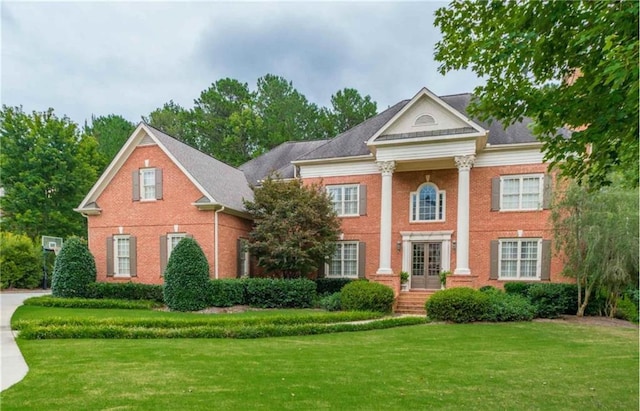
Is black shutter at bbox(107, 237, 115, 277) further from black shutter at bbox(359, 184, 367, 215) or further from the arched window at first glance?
the arched window

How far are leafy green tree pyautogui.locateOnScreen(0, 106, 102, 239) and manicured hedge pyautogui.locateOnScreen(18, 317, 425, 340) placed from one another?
22573 mm

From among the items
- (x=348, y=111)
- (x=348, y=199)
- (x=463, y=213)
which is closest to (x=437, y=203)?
(x=463, y=213)

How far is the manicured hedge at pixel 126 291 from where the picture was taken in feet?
51.8

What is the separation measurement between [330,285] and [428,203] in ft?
19.6

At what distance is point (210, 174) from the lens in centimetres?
1831

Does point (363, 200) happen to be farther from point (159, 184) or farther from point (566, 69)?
point (566, 69)

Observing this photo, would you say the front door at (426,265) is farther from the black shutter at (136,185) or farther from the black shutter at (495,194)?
the black shutter at (136,185)

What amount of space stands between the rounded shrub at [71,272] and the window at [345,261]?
10994mm

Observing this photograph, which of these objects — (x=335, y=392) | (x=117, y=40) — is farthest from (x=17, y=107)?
(x=335, y=392)

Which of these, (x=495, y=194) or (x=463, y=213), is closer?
(x=463, y=213)

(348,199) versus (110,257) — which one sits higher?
(348,199)

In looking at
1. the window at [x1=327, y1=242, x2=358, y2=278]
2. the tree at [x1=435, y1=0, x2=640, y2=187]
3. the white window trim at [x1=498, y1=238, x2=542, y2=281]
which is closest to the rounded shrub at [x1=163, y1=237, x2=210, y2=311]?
the window at [x1=327, y1=242, x2=358, y2=278]

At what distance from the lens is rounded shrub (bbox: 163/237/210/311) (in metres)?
14.2

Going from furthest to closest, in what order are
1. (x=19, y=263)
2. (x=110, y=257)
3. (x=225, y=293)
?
(x=19, y=263), (x=110, y=257), (x=225, y=293)
